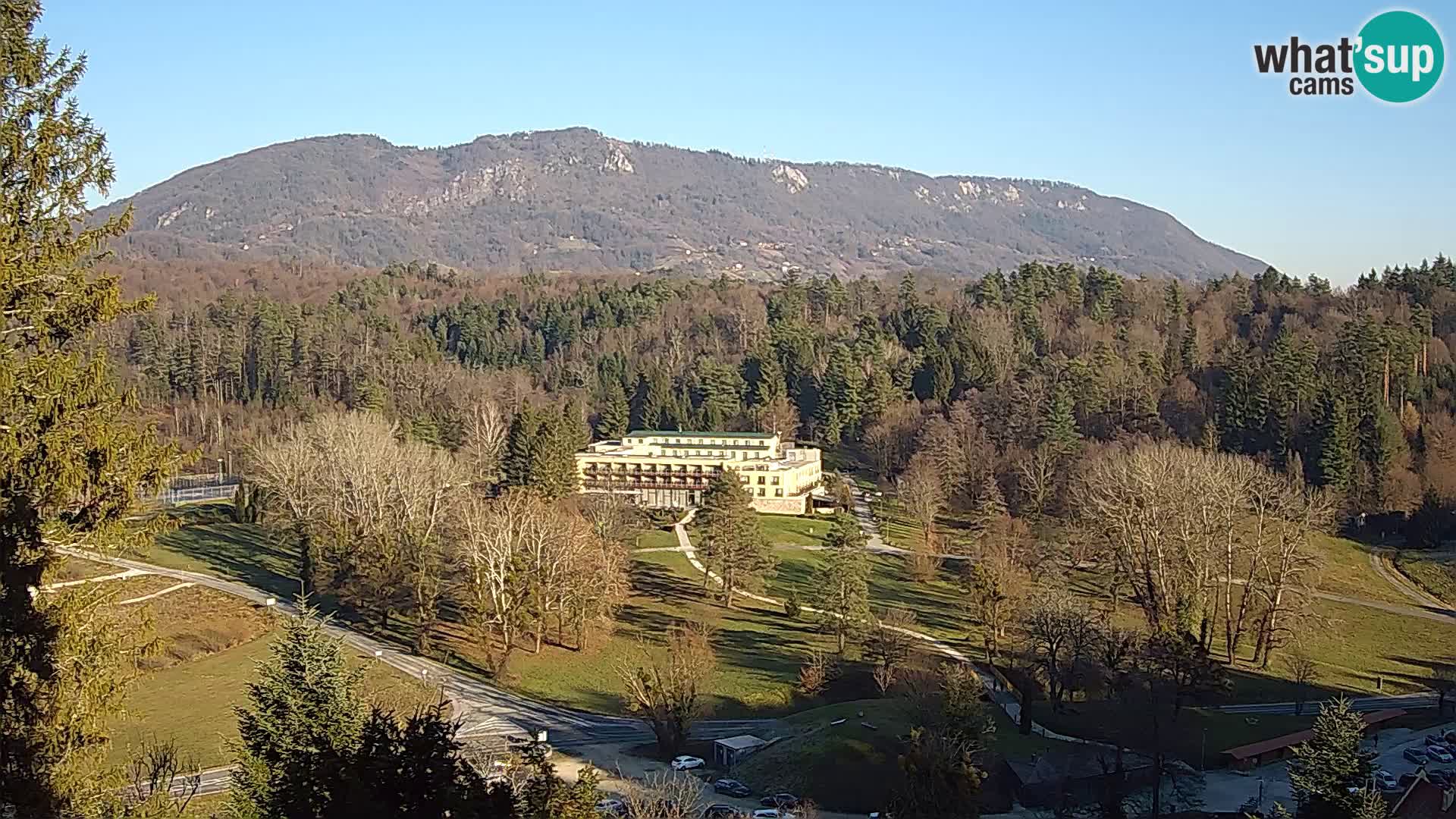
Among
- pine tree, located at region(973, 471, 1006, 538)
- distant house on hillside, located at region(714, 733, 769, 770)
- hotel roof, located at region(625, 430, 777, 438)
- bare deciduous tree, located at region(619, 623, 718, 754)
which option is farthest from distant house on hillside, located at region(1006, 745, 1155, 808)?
hotel roof, located at region(625, 430, 777, 438)

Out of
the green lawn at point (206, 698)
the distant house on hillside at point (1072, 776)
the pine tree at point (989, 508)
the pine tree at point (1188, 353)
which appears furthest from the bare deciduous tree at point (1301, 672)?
the pine tree at point (1188, 353)

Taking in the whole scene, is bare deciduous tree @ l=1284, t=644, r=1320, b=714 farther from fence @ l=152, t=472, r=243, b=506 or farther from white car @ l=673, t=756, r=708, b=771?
fence @ l=152, t=472, r=243, b=506

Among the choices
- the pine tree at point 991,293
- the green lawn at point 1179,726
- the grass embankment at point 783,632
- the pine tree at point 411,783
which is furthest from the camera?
the pine tree at point 991,293

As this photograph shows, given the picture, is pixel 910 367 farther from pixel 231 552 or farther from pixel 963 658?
pixel 963 658

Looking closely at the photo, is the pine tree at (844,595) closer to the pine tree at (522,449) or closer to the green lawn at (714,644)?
the green lawn at (714,644)

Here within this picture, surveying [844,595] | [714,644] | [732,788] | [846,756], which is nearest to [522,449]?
[714,644]
